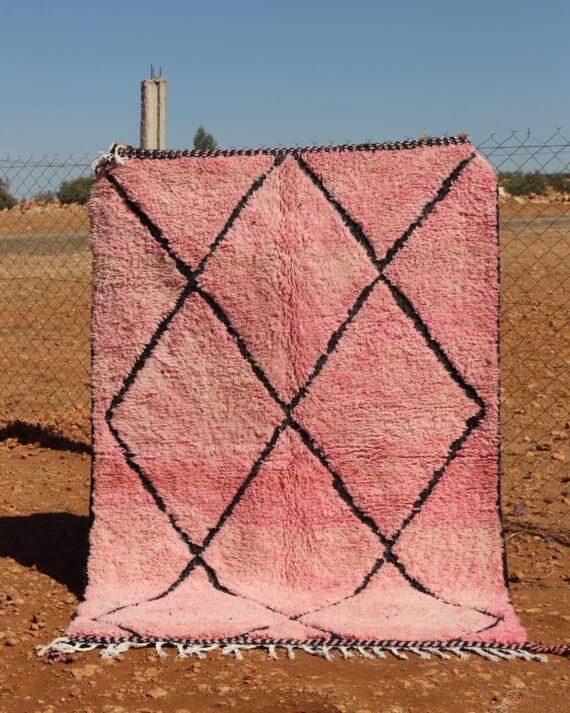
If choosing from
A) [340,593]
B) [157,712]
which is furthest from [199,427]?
[157,712]

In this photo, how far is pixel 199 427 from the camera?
381cm

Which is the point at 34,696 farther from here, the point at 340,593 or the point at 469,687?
the point at 469,687

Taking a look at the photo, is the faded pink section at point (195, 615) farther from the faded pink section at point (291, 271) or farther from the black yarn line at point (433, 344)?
the black yarn line at point (433, 344)

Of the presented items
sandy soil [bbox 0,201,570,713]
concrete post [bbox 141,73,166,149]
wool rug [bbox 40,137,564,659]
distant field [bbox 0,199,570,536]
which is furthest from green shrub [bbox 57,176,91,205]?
wool rug [bbox 40,137,564,659]

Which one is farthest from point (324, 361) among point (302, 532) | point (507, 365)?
point (507, 365)

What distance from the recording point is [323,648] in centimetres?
349

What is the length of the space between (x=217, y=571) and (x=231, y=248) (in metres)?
1.25

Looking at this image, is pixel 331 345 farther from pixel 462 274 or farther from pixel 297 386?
pixel 462 274

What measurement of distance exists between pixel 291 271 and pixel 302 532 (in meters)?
1.00

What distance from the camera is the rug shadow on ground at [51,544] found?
13.7 feet

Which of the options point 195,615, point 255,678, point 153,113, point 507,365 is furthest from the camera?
point 507,365

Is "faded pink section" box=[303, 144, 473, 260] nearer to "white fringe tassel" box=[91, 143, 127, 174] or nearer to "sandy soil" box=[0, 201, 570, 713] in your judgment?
"white fringe tassel" box=[91, 143, 127, 174]

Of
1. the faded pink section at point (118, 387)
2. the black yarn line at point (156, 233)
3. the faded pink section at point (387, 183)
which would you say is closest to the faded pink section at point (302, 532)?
the faded pink section at point (118, 387)

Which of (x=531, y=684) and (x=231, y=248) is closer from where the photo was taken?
(x=531, y=684)
